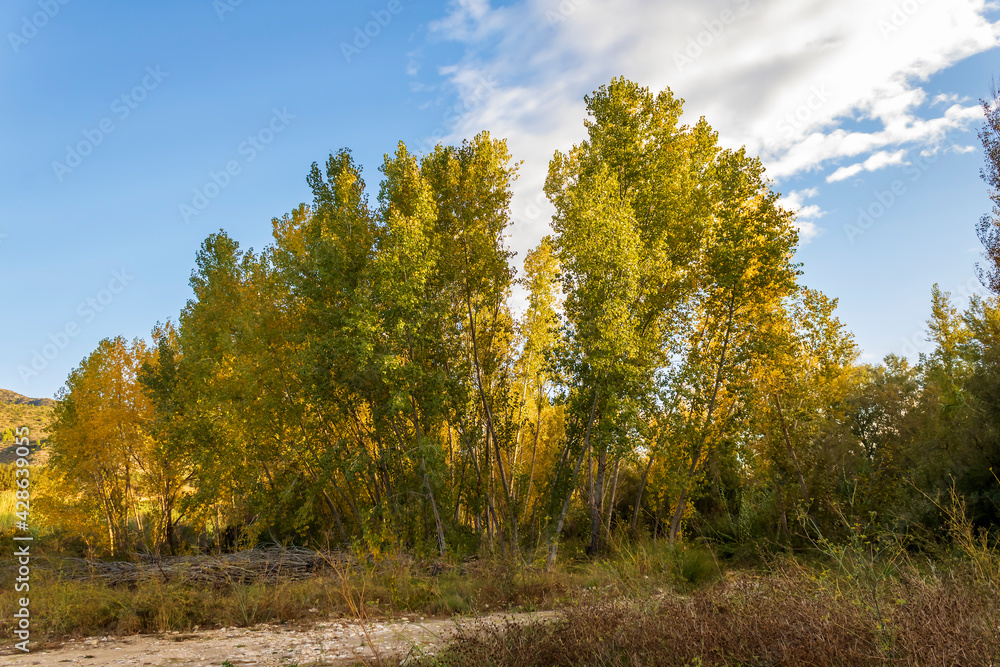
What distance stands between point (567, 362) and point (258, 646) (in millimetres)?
7082

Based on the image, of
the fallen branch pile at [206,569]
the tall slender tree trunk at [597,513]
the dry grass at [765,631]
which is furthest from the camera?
the tall slender tree trunk at [597,513]

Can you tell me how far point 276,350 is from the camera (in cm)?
1327

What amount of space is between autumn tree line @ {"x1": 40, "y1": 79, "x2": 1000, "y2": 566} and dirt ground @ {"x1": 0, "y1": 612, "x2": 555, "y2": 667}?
3.83 m

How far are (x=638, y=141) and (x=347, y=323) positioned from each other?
801 centimetres

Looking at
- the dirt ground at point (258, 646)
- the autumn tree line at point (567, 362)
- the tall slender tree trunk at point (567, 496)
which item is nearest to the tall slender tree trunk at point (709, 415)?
the autumn tree line at point (567, 362)

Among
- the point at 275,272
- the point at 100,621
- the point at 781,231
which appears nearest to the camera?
the point at 100,621

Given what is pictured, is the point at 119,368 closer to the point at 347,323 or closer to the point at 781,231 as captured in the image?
the point at 347,323

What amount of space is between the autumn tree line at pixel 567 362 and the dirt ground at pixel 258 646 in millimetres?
3832

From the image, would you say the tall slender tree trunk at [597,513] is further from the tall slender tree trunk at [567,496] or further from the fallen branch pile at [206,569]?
the fallen branch pile at [206,569]

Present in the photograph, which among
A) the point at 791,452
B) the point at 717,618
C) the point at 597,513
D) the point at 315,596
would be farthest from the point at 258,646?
the point at 791,452

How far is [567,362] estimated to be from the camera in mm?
10883

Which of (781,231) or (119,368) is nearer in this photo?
(781,231)

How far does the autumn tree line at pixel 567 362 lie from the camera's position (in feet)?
35.7

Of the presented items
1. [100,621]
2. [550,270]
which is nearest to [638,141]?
[550,270]
